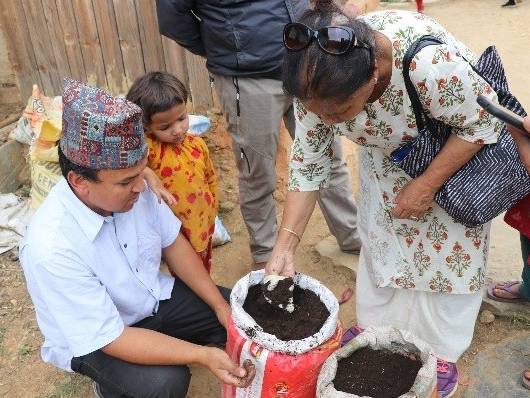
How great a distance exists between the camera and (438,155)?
193cm

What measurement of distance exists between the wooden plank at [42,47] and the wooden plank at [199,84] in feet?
3.84

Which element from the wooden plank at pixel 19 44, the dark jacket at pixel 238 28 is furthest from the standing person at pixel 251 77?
the wooden plank at pixel 19 44

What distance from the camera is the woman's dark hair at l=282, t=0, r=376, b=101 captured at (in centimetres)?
162

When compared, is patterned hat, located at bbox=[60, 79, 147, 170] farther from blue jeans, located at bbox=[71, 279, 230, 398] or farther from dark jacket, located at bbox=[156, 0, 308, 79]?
dark jacket, located at bbox=[156, 0, 308, 79]

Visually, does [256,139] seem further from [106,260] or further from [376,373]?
[376,373]

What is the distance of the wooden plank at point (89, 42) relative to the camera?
418 centimetres

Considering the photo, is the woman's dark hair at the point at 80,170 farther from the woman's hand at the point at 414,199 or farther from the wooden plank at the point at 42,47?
the wooden plank at the point at 42,47

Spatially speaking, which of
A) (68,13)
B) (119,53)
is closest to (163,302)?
(119,53)

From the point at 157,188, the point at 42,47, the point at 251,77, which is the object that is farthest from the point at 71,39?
the point at 157,188

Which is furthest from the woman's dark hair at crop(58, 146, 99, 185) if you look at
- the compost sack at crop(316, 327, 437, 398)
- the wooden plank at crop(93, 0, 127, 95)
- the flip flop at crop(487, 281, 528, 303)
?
the wooden plank at crop(93, 0, 127, 95)

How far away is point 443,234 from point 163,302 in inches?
50.4

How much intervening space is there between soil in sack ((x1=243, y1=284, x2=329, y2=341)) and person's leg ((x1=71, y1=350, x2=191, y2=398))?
48 centimetres

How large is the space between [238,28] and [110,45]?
1.76 metres

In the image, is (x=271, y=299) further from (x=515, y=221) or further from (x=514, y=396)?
(x=514, y=396)
